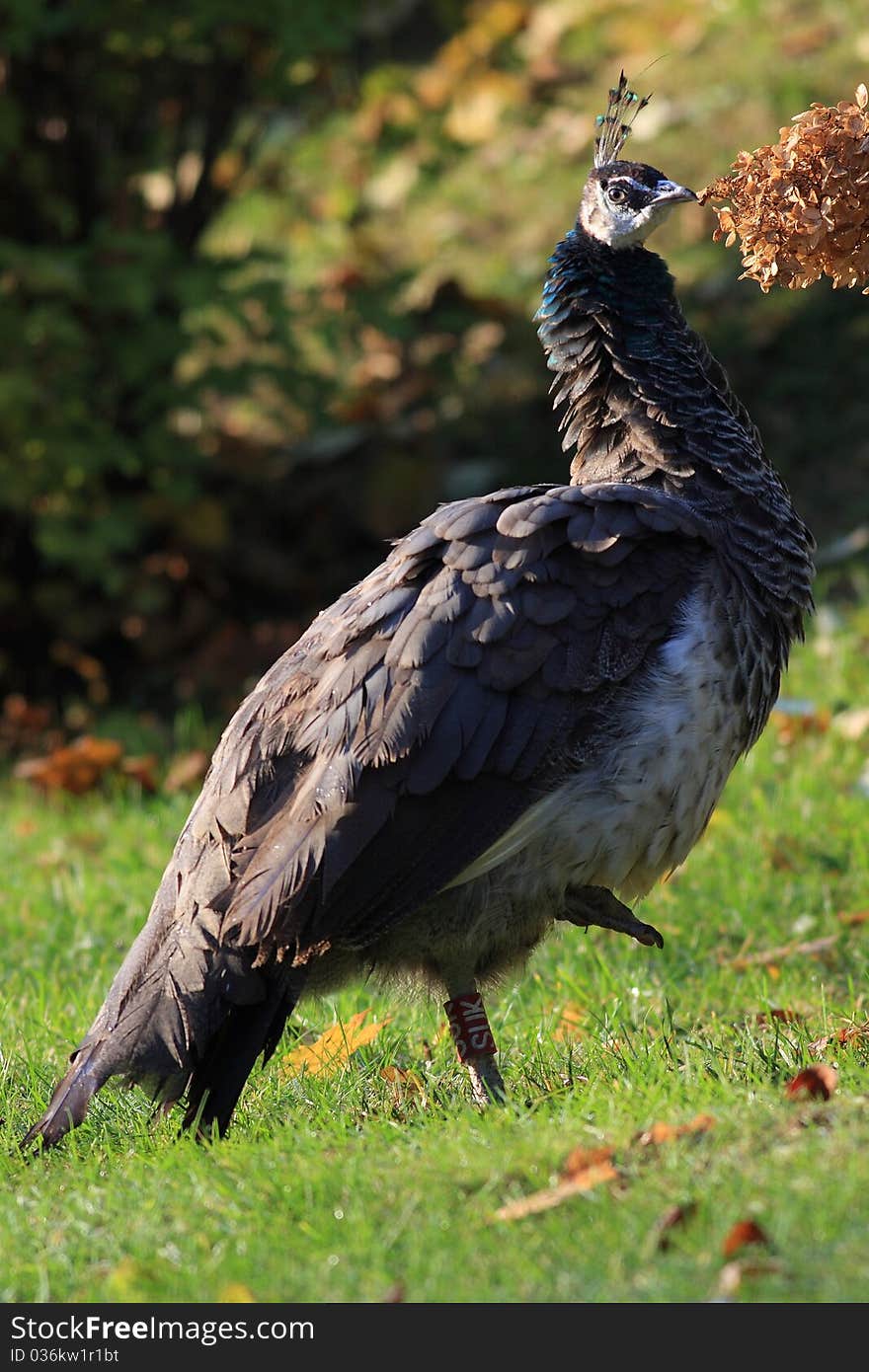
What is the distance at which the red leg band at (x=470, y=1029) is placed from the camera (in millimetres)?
3875

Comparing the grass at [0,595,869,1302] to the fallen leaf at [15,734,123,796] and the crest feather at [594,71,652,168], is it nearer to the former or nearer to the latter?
the fallen leaf at [15,734,123,796]

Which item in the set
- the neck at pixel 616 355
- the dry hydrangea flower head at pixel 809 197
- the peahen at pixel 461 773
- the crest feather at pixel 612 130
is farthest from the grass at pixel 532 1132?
the crest feather at pixel 612 130

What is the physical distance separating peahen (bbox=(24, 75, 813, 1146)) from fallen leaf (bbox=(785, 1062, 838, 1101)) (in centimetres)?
65

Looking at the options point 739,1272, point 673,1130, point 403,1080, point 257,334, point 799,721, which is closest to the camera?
point 739,1272

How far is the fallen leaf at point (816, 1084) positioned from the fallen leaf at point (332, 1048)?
1.19m

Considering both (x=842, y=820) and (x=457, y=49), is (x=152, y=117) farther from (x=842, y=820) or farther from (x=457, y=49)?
(x=842, y=820)

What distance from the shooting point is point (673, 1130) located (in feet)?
10.5

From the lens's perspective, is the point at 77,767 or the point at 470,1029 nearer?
the point at 470,1029

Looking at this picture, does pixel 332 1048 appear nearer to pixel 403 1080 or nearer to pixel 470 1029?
pixel 403 1080

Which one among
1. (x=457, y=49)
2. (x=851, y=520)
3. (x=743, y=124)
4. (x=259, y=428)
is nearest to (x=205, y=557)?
(x=259, y=428)

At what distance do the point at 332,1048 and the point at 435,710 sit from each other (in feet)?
3.45

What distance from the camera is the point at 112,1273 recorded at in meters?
3.08

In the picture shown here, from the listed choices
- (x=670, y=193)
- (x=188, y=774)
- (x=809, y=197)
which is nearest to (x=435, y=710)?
(x=809, y=197)
